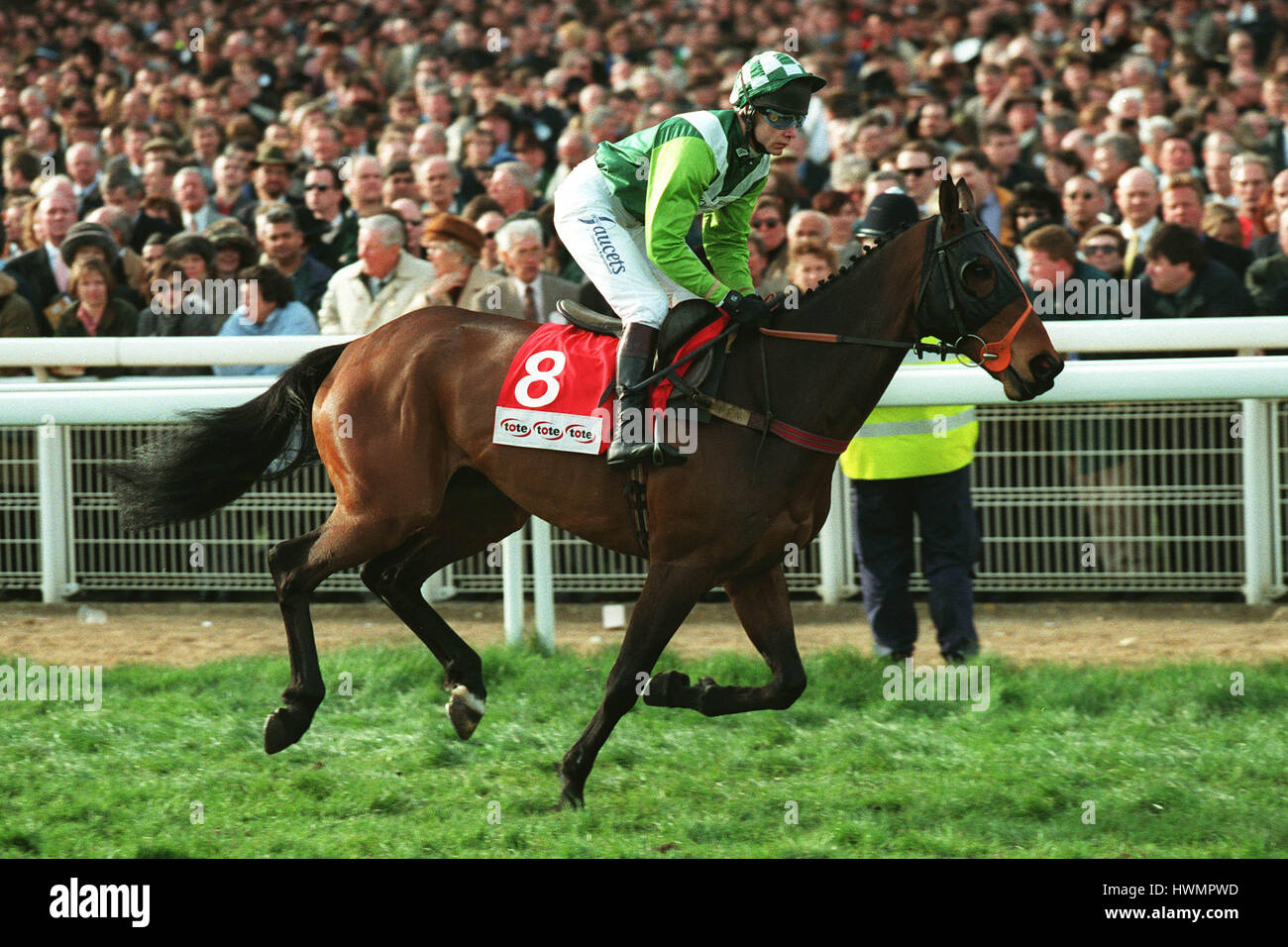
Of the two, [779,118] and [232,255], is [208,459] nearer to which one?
[779,118]

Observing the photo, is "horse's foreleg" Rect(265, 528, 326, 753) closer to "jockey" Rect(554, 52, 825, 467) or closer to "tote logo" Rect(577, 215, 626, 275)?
"jockey" Rect(554, 52, 825, 467)

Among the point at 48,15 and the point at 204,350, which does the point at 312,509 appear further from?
the point at 48,15

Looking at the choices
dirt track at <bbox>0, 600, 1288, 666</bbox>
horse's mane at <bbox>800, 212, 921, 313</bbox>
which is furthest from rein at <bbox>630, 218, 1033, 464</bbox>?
dirt track at <bbox>0, 600, 1288, 666</bbox>

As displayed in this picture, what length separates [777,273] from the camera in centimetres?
691

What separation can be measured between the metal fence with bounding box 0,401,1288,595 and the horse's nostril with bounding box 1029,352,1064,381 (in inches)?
69.0

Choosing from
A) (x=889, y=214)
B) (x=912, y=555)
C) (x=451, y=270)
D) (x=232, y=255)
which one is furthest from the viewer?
(x=232, y=255)

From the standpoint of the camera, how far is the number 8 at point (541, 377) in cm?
446

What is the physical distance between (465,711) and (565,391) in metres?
1.02

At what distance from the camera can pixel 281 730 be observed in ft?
14.8

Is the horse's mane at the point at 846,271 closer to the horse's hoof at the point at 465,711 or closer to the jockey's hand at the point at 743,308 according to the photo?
the jockey's hand at the point at 743,308

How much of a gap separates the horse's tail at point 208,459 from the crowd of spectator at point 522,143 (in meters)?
1.56

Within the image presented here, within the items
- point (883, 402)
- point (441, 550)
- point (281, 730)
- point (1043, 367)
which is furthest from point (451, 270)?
point (1043, 367)

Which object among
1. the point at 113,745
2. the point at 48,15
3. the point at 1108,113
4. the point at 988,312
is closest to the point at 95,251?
the point at 113,745
